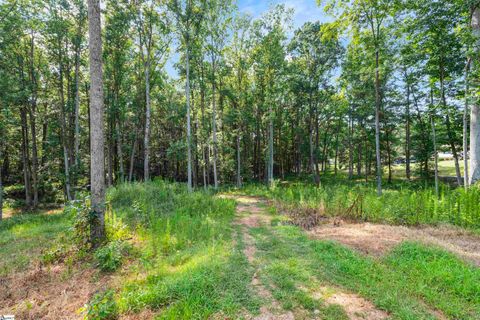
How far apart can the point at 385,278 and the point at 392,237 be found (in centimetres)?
195

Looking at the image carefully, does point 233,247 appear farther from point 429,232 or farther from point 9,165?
point 9,165

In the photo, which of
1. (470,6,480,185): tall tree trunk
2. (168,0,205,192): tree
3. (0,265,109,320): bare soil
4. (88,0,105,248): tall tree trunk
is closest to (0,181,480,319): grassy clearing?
(0,265,109,320): bare soil

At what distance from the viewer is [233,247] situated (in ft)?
14.9

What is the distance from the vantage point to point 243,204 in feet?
34.4

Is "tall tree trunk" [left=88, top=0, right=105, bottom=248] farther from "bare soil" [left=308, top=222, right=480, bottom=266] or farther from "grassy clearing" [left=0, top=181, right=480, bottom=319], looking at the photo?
"bare soil" [left=308, top=222, right=480, bottom=266]

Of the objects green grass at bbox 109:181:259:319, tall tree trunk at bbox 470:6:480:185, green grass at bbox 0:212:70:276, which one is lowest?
green grass at bbox 0:212:70:276

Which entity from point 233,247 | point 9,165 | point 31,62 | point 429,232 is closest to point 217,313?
point 233,247

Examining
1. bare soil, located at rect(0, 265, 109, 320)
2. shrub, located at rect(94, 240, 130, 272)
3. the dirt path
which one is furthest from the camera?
shrub, located at rect(94, 240, 130, 272)

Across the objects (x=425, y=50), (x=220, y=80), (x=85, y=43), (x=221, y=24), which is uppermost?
(x=221, y=24)

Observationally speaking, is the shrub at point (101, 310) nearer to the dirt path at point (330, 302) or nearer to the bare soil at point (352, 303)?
the dirt path at point (330, 302)

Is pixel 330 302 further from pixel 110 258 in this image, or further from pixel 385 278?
pixel 110 258

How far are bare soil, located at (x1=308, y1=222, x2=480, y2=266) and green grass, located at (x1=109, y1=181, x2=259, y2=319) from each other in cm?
241

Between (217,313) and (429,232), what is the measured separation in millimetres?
5554

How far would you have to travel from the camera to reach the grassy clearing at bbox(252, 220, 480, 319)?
2672mm
